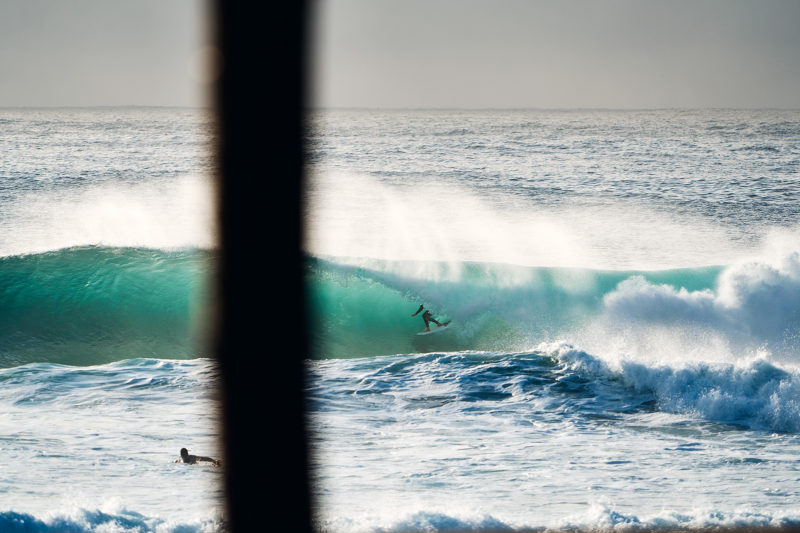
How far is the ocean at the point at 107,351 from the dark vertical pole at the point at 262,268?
0.87 ft

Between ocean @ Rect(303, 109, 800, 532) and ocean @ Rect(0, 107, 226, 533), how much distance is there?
1.20 metres

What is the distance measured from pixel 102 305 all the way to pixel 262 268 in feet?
9.72

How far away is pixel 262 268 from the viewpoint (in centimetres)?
1429

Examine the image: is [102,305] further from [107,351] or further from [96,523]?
[96,523]


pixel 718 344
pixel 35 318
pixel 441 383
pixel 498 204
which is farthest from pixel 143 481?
pixel 498 204

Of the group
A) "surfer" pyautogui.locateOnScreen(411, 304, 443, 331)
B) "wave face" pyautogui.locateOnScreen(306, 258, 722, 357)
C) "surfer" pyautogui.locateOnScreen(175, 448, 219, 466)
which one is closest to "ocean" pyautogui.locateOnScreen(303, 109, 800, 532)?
"wave face" pyautogui.locateOnScreen(306, 258, 722, 357)

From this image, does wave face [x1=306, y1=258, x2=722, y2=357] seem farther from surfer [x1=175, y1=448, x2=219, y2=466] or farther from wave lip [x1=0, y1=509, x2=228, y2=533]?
wave lip [x1=0, y1=509, x2=228, y2=533]

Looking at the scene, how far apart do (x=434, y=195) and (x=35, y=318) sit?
12.4 meters

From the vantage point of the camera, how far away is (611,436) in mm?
7414

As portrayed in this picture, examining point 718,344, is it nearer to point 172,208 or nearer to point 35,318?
point 35,318

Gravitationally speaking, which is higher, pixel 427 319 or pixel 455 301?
pixel 455 301

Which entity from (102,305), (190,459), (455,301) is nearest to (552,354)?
(455,301)

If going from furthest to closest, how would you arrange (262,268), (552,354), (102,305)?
(262,268) < (102,305) < (552,354)

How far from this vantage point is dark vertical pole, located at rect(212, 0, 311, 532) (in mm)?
6215
